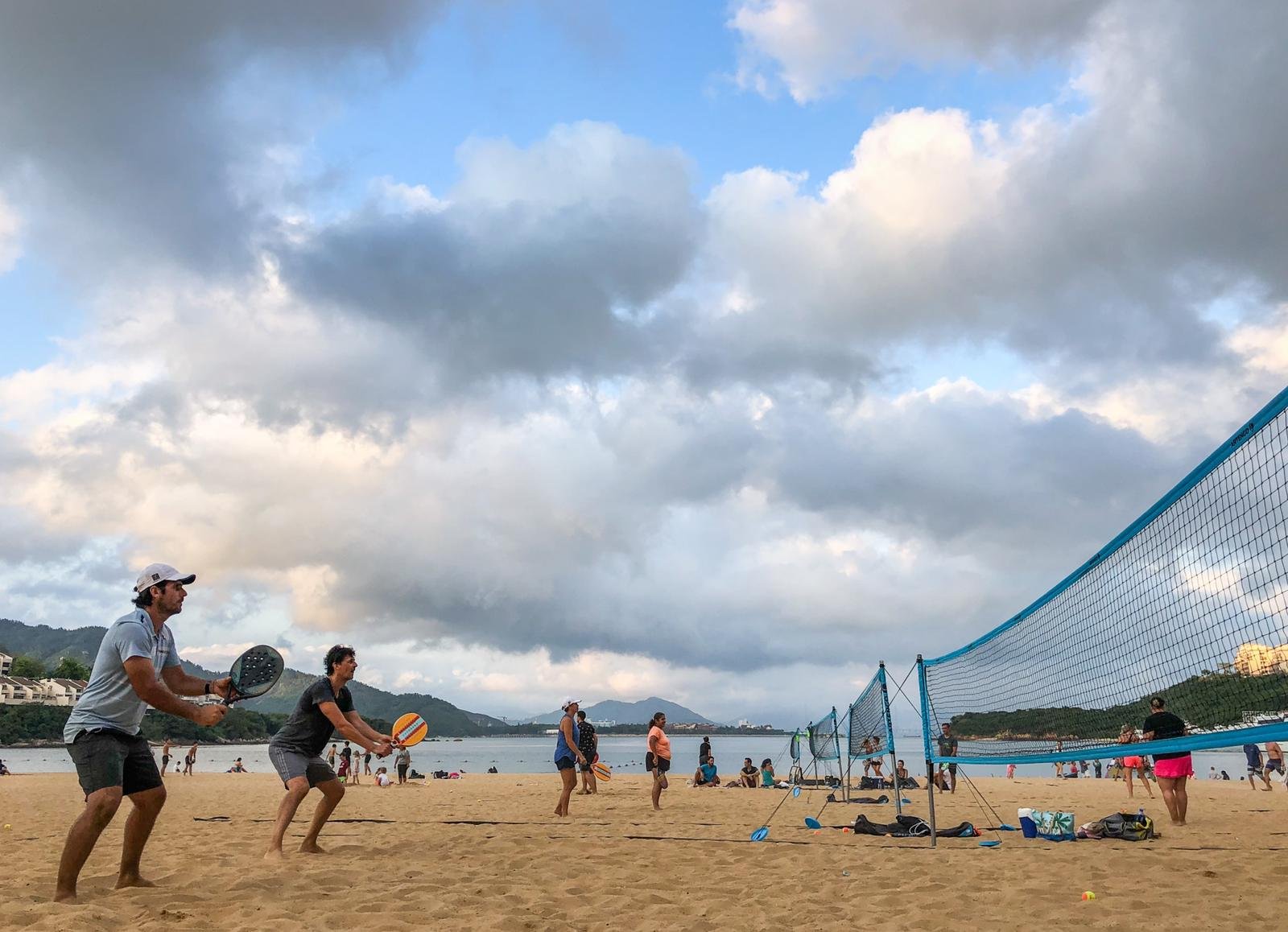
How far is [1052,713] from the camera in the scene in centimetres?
948

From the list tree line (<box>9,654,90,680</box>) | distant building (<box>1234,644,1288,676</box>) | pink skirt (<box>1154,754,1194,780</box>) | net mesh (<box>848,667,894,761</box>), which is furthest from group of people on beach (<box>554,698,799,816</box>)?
tree line (<box>9,654,90,680</box>)

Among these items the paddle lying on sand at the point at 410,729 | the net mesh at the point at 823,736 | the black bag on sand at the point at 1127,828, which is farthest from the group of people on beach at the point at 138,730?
the net mesh at the point at 823,736

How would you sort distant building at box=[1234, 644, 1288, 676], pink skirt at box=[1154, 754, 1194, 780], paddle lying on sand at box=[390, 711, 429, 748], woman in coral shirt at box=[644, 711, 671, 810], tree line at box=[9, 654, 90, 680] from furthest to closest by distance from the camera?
tree line at box=[9, 654, 90, 680] → woman in coral shirt at box=[644, 711, 671, 810] → pink skirt at box=[1154, 754, 1194, 780] → paddle lying on sand at box=[390, 711, 429, 748] → distant building at box=[1234, 644, 1288, 676]

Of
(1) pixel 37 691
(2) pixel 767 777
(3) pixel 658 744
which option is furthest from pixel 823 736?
(1) pixel 37 691

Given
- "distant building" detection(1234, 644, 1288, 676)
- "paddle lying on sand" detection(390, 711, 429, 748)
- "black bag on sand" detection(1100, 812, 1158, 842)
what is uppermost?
"distant building" detection(1234, 644, 1288, 676)

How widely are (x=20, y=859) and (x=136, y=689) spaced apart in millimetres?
3266

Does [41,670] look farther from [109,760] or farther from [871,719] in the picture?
[109,760]

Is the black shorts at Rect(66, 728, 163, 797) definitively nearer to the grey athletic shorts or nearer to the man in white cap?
the man in white cap

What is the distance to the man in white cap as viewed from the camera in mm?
4770

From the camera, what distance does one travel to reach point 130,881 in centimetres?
542

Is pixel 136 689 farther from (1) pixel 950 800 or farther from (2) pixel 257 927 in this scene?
(1) pixel 950 800

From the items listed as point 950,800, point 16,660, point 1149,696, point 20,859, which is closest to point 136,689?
point 20,859

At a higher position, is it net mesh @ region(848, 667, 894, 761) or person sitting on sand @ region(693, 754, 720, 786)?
net mesh @ region(848, 667, 894, 761)

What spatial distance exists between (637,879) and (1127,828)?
5.13m
